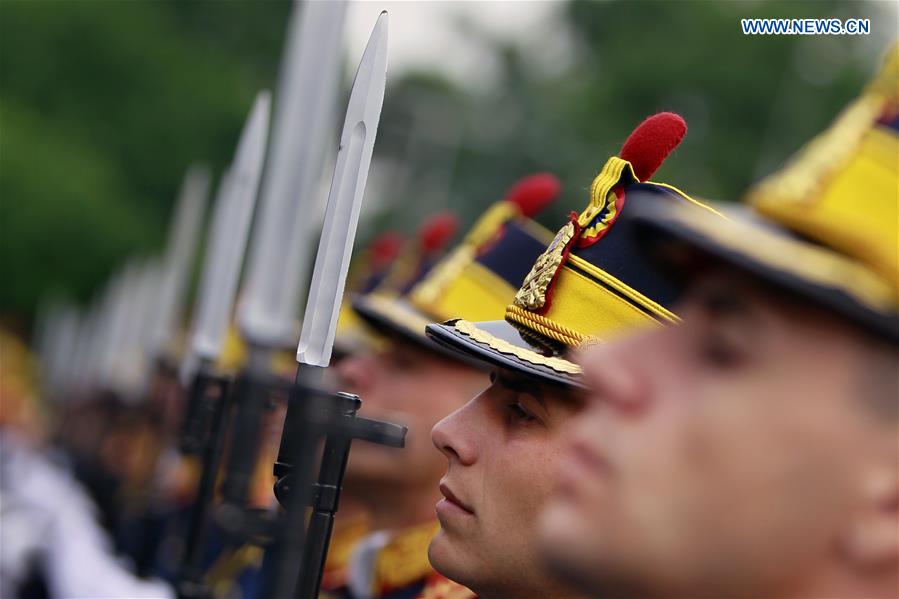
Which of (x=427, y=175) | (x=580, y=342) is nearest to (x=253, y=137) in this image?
(x=580, y=342)

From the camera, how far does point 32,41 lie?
32.0 metres

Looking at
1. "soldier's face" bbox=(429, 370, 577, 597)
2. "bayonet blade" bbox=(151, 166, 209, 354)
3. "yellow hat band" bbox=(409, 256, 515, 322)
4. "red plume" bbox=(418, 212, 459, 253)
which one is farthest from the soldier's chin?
Result: "bayonet blade" bbox=(151, 166, 209, 354)

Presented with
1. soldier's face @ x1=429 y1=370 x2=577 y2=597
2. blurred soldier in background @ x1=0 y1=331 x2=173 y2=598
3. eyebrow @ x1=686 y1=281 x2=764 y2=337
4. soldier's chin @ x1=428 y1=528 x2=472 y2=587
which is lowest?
blurred soldier in background @ x1=0 y1=331 x2=173 y2=598

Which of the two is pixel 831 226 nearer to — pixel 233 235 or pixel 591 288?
pixel 591 288

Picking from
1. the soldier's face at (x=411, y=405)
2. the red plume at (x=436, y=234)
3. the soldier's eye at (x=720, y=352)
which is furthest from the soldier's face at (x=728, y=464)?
the red plume at (x=436, y=234)

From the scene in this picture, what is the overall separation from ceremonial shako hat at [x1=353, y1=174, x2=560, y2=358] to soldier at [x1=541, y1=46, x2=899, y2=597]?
7.70 feet

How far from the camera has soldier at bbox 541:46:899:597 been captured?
1676 mm

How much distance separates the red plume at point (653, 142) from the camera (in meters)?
2.89

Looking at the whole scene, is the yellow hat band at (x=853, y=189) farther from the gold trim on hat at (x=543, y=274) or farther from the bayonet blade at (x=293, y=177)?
the gold trim on hat at (x=543, y=274)

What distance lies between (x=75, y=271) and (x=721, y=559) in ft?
84.1

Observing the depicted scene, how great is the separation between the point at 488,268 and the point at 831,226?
8.78ft

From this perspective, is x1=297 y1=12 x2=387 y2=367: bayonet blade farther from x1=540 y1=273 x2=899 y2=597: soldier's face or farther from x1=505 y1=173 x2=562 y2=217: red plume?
x1=505 y1=173 x2=562 y2=217: red plume

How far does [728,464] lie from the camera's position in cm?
169

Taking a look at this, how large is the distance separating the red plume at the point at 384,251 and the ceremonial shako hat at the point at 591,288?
405 centimetres
